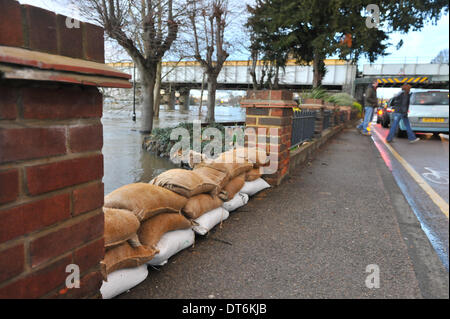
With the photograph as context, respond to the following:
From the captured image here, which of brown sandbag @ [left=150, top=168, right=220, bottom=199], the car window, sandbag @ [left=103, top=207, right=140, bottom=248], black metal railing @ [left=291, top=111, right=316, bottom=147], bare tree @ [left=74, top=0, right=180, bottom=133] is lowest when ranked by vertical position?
sandbag @ [left=103, top=207, right=140, bottom=248]

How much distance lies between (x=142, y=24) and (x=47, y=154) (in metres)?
10.0

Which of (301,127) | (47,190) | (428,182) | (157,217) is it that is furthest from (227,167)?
(428,182)

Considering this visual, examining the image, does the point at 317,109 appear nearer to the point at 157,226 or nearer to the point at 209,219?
the point at 209,219

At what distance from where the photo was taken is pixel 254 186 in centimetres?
361

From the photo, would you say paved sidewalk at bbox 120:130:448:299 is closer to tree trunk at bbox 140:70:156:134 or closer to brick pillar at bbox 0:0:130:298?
brick pillar at bbox 0:0:130:298

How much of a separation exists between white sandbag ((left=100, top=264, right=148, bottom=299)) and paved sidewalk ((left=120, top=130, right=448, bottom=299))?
51mm

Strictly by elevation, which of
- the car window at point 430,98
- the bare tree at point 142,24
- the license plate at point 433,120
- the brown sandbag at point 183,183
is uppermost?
the bare tree at point 142,24

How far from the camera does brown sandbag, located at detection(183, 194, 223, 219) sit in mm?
2373

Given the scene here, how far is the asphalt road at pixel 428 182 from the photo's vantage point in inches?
116

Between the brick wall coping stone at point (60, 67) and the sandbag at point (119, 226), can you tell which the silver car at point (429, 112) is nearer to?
the sandbag at point (119, 226)

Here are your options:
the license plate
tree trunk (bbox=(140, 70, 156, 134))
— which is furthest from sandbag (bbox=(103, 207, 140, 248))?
tree trunk (bbox=(140, 70, 156, 134))

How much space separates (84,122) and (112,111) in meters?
30.6

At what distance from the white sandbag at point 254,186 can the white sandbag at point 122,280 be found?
1.75m

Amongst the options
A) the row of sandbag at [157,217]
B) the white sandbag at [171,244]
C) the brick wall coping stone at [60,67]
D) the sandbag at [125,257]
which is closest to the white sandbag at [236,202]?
the row of sandbag at [157,217]
